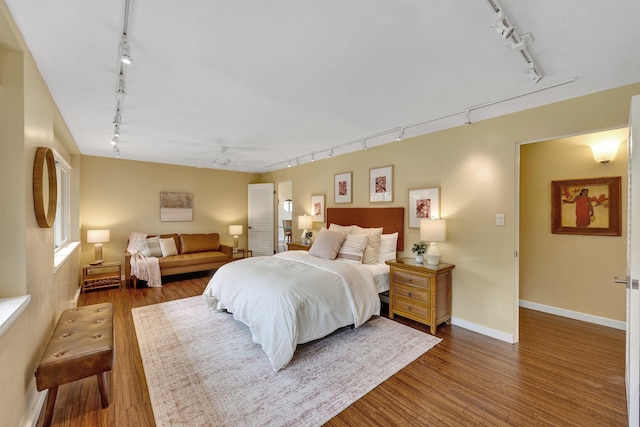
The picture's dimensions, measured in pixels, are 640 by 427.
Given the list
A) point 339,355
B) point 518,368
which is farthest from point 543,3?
point 339,355

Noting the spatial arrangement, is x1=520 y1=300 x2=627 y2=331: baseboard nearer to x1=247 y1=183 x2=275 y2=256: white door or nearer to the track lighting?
x1=247 y1=183 x2=275 y2=256: white door

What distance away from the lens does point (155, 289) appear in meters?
4.58

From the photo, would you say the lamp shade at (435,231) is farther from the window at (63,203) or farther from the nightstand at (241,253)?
the window at (63,203)

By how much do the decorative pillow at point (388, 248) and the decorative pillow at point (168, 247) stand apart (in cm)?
408

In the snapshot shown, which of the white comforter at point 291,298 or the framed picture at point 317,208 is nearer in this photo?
the white comforter at point 291,298

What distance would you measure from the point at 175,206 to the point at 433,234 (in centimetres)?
530

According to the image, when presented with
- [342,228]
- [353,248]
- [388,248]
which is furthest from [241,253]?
[388,248]

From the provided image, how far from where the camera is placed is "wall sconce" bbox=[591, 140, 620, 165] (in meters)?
3.01

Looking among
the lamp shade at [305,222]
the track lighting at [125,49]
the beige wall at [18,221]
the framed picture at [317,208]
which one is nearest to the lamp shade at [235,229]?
the lamp shade at [305,222]

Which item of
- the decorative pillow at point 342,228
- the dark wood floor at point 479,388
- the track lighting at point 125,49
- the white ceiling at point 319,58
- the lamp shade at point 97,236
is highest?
the white ceiling at point 319,58

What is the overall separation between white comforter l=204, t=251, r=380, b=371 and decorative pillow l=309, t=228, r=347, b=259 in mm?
405

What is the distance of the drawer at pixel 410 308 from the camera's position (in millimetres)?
3039

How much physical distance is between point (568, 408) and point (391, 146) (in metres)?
3.21

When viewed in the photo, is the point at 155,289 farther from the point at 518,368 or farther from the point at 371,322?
the point at 518,368
